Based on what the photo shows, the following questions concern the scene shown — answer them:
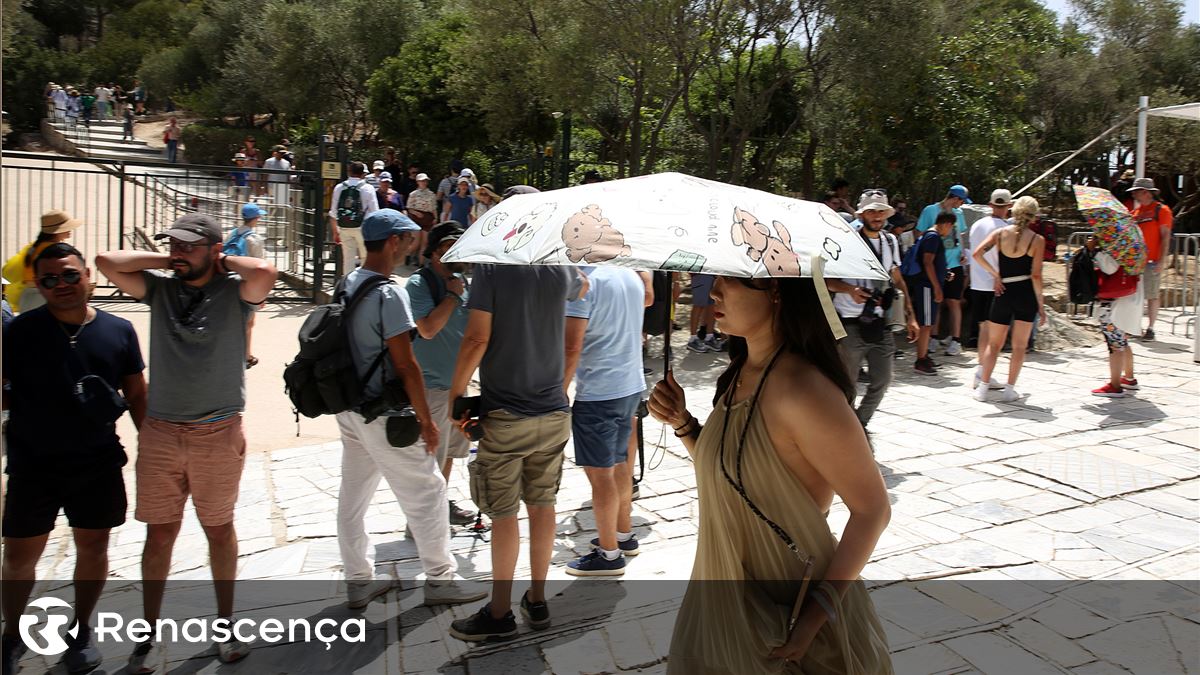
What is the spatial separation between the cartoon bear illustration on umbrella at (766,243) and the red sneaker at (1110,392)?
297 inches

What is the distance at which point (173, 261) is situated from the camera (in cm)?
394

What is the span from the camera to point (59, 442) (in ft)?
12.8

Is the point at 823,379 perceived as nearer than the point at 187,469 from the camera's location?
Yes

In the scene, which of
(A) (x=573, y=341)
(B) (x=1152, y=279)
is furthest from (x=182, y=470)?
(B) (x=1152, y=279)

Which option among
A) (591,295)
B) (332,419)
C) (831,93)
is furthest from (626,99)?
(591,295)

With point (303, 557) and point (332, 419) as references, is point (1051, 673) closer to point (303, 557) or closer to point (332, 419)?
point (303, 557)

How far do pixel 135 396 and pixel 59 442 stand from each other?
1.22 feet

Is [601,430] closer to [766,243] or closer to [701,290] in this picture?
[766,243]

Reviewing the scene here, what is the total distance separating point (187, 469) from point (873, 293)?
4.36m

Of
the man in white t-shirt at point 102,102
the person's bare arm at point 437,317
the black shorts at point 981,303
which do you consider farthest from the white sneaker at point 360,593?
the man in white t-shirt at point 102,102

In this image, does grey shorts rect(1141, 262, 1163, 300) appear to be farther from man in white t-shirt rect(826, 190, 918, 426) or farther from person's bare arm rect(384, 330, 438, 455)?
person's bare arm rect(384, 330, 438, 455)

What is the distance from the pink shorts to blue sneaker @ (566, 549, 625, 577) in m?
1.79

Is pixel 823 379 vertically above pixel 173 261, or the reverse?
pixel 173 261

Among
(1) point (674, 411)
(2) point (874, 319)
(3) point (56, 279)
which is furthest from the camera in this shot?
(2) point (874, 319)
